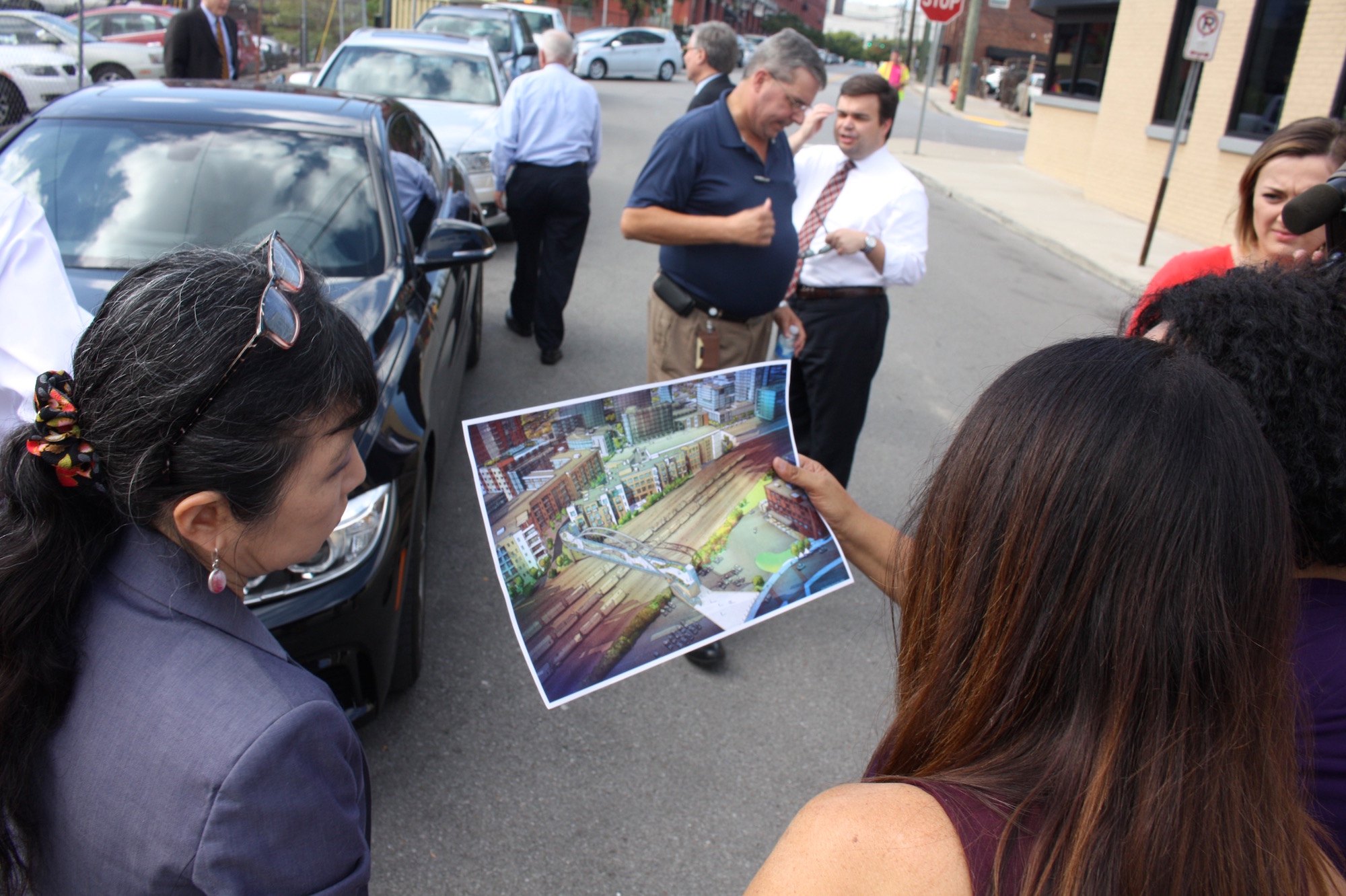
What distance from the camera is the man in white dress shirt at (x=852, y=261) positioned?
350cm

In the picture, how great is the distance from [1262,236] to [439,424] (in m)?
3.08

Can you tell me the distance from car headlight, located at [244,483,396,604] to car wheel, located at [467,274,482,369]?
2.91 meters

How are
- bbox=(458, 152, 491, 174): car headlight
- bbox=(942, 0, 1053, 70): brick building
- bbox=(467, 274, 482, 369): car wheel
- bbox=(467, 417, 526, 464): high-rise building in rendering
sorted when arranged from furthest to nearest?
bbox=(942, 0, 1053, 70): brick building → bbox=(458, 152, 491, 174): car headlight → bbox=(467, 274, 482, 369): car wheel → bbox=(467, 417, 526, 464): high-rise building in rendering

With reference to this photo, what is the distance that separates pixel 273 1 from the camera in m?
17.5

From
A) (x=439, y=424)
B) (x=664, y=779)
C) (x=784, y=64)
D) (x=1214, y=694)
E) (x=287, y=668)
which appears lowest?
(x=664, y=779)

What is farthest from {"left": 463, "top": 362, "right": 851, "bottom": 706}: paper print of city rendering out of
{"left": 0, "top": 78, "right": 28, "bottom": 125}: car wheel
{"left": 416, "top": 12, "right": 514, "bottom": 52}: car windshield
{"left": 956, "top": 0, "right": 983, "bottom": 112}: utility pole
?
{"left": 956, "top": 0, "right": 983, "bottom": 112}: utility pole

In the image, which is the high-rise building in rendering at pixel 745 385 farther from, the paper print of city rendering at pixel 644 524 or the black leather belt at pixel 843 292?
the black leather belt at pixel 843 292

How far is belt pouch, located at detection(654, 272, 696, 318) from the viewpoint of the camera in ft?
10.7

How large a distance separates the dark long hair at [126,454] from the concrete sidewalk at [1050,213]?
963 cm

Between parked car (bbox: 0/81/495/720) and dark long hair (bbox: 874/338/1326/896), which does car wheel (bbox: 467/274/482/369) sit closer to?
parked car (bbox: 0/81/495/720)

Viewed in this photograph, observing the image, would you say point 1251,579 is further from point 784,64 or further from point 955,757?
point 784,64

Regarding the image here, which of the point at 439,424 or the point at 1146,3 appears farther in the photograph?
the point at 1146,3

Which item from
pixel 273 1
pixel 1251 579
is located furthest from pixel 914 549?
pixel 273 1

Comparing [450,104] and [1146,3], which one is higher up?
[1146,3]
